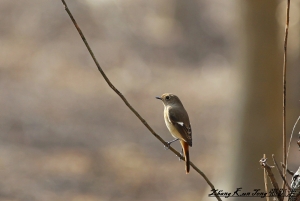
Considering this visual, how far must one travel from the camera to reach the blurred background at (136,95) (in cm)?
644

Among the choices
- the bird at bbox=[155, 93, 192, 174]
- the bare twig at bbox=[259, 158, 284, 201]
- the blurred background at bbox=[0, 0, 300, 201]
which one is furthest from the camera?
the blurred background at bbox=[0, 0, 300, 201]

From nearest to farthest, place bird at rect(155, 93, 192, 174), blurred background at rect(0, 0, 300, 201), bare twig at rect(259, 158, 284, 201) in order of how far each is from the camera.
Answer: bare twig at rect(259, 158, 284, 201)
bird at rect(155, 93, 192, 174)
blurred background at rect(0, 0, 300, 201)

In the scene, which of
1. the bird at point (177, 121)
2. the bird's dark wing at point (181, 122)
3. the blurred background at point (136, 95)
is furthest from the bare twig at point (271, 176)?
the blurred background at point (136, 95)

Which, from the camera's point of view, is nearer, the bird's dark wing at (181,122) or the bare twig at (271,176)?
the bare twig at (271,176)

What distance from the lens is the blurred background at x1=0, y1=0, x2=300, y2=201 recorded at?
6.44 metres

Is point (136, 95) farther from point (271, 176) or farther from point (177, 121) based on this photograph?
point (271, 176)

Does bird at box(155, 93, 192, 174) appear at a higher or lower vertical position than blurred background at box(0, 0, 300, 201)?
lower

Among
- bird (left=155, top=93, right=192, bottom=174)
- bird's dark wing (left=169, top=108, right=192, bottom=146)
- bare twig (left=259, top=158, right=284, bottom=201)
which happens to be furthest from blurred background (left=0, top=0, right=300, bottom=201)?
bare twig (left=259, top=158, right=284, bottom=201)

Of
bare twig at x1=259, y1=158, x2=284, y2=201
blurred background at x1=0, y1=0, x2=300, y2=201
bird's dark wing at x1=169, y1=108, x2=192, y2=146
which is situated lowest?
bare twig at x1=259, y1=158, x2=284, y2=201

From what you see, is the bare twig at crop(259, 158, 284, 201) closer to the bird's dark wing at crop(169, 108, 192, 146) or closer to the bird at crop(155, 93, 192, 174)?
the bird at crop(155, 93, 192, 174)

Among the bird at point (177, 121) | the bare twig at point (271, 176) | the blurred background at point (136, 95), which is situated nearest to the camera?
the bare twig at point (271, 176)

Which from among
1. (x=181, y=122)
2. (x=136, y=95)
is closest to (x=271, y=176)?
(x=181, y=122)

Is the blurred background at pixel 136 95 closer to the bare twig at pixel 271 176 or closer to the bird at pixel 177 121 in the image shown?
the bird at pixel 177 121

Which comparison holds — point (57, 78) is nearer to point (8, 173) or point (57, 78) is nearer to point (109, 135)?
point (109, 135)
